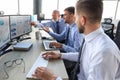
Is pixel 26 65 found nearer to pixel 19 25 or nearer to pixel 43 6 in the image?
pixel 19 25

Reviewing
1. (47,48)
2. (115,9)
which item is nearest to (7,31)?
(47,48)

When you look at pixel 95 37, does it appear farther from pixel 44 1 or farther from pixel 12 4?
pixel 44 1

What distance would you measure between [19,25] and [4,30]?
0.47 meters

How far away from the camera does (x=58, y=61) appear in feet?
4.71

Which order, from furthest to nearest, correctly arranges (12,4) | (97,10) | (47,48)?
(12,4) → (47,48) → (97,10)

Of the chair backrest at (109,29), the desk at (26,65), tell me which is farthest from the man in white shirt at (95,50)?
the chair backrest at (109,29)

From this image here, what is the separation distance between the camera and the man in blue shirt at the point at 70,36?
6.38 feet

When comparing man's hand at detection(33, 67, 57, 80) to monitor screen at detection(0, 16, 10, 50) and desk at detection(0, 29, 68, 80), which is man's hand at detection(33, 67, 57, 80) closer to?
desk at detection(0, 29, 68, 80)

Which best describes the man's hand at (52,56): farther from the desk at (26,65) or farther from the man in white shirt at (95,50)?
the man in white shirt at (95,50)

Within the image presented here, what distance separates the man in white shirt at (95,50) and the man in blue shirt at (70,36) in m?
0.60

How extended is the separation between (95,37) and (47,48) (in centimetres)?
80

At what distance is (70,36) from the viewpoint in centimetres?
243

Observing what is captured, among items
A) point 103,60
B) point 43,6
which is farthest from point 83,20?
point 43,6

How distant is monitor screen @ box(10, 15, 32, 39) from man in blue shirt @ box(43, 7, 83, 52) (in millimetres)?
454
